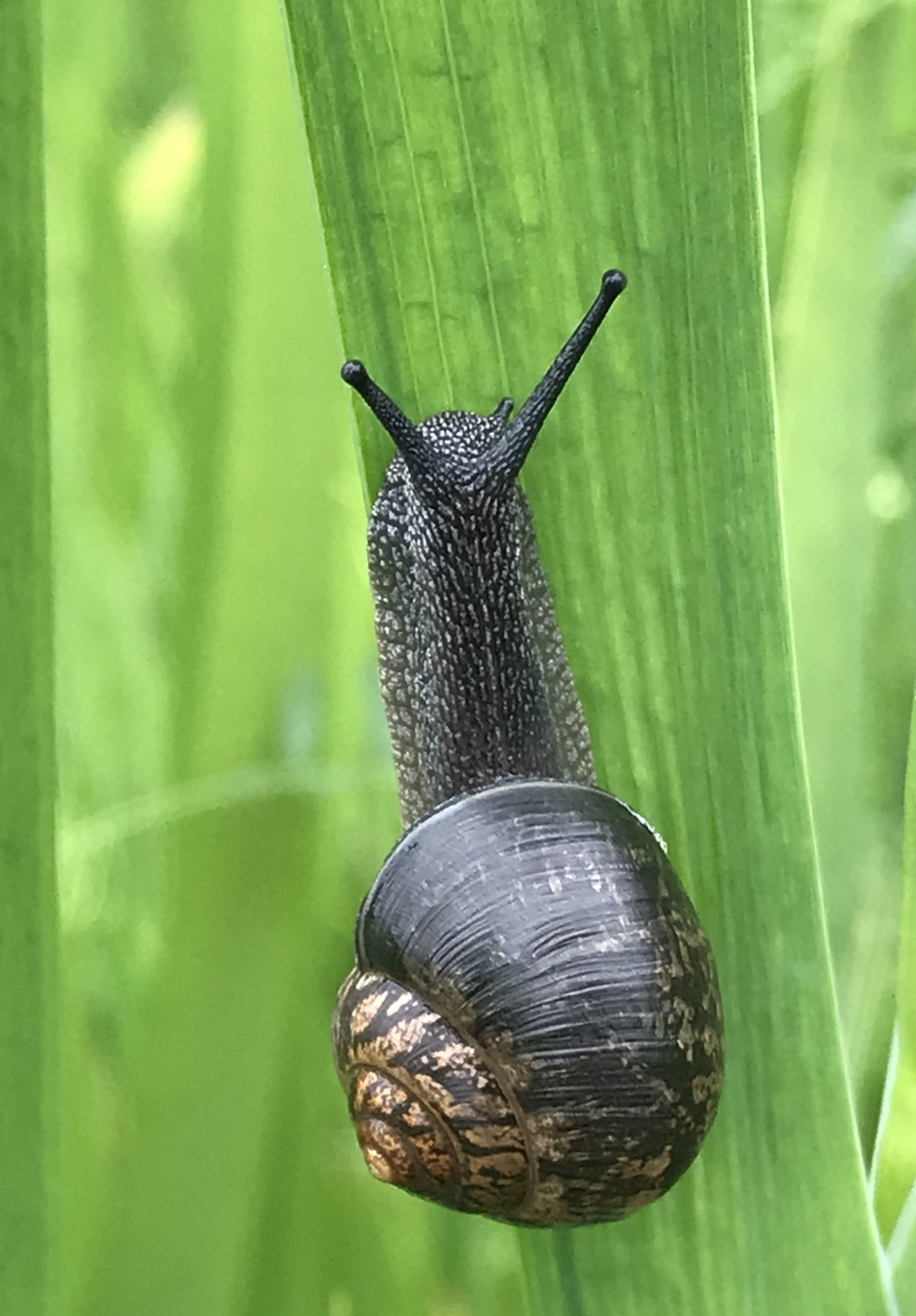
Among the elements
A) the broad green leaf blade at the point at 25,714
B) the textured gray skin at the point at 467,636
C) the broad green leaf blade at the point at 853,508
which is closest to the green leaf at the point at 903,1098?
the broad green leaf blade at the point at 853,508

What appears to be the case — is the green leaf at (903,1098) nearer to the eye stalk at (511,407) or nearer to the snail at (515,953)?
the snail at (515,953)

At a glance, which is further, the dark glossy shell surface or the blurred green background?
the blurred green background

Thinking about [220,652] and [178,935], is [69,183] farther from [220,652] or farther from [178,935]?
[178,935]

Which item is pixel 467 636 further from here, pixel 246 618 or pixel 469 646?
pixel 246 618

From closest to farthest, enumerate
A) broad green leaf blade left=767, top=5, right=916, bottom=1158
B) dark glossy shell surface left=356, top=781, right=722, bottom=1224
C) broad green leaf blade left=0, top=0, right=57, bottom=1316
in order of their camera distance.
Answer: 1. broad green leaf blade left=0, top=0, right=57, bottom=1316
2. dark glossy shell surface left=356, top=781, right=722, bottom=1224
3. broad green leaf blade left=767, top=5, right=916, bottom=1158

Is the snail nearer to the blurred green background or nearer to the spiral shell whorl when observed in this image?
the spiral shell whorl

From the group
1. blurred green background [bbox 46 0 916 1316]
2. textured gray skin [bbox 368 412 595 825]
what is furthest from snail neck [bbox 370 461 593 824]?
blurred green background [bbox 46 0 916 1316]
